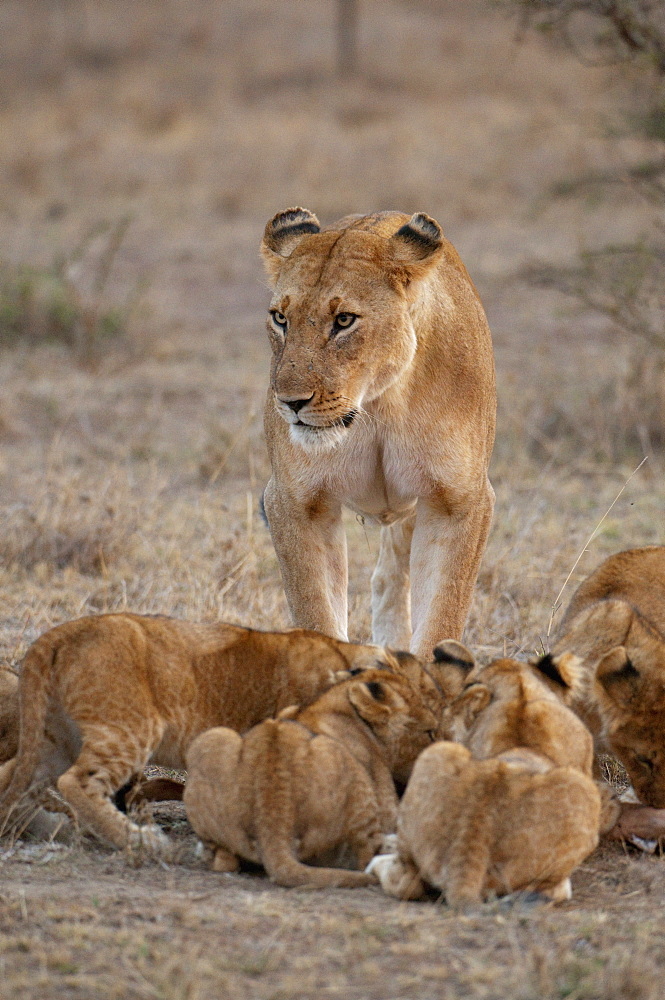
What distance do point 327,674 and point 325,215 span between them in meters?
16.8

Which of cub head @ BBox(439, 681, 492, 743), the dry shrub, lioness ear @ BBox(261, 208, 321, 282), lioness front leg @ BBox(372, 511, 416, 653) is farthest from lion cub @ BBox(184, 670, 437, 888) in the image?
the dry shrub

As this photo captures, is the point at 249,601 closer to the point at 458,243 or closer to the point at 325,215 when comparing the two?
the point at 458,243

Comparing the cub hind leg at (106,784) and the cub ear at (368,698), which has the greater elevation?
the cub ear at (368,698)

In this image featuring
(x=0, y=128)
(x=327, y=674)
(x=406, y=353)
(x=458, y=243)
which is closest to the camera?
(x=327, y=674)

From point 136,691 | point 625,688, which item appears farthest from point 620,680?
point 136,691

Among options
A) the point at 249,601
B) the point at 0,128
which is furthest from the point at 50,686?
the point at 0,128

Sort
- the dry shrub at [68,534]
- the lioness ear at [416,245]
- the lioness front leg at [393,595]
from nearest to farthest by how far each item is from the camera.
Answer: the lioness ear at [416,245], the lioness front leg at [393,595], the dry shrub at [68,534]

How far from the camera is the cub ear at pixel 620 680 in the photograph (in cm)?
418

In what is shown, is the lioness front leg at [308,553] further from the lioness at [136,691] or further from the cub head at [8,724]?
the cub head at [8,724]

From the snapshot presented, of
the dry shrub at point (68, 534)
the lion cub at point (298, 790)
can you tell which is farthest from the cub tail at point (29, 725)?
the dry shrub at point (68, 534)

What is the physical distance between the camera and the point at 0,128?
27.4m

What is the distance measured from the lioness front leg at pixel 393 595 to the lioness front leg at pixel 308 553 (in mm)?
919

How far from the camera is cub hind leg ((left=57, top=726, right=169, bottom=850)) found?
381cm

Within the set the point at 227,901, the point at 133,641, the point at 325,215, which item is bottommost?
the point at 325,215
